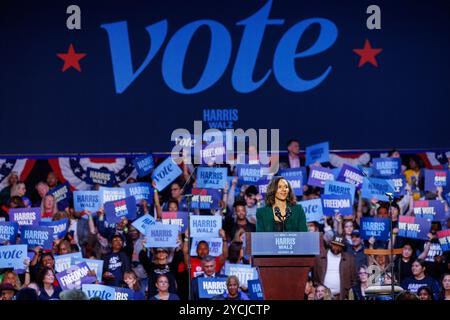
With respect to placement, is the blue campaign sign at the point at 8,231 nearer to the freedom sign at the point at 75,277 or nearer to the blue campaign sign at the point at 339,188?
the freedom sign at the point at 75,277

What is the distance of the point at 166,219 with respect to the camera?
13.1m

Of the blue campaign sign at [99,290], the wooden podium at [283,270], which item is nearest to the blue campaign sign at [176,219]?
the blue campaign sign at [99,290]

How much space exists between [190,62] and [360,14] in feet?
8.47

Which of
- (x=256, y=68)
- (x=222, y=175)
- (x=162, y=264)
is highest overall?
(x=256, y=68)

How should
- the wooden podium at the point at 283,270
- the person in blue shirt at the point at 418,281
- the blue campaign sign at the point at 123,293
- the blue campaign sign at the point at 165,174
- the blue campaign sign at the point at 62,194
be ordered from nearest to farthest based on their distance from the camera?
the wooden podium at the point at 283,270 → the blue campaign sign at the point at 123,293 → the person in blue shirt at the point at 418,281 → the blue campaign sign at the point at 165,174 → the blue campaign sign at the point at 62,194

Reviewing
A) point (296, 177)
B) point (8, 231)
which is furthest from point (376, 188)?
point (8, 231)

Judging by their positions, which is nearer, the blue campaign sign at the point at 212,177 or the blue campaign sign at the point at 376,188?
the blue campaign sign at the point at 376,188

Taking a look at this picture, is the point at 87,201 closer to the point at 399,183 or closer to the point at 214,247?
the point at 214,247

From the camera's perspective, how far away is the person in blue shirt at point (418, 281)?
12016 millimetres

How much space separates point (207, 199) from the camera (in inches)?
524

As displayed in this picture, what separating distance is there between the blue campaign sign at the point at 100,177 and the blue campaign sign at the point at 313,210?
286 centimetres

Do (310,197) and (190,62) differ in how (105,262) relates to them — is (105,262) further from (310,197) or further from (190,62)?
(190,62)

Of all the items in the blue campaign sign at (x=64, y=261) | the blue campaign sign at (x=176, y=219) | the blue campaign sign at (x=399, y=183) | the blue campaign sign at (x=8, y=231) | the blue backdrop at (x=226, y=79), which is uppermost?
the blue backdrop at (x=226, y=79)
